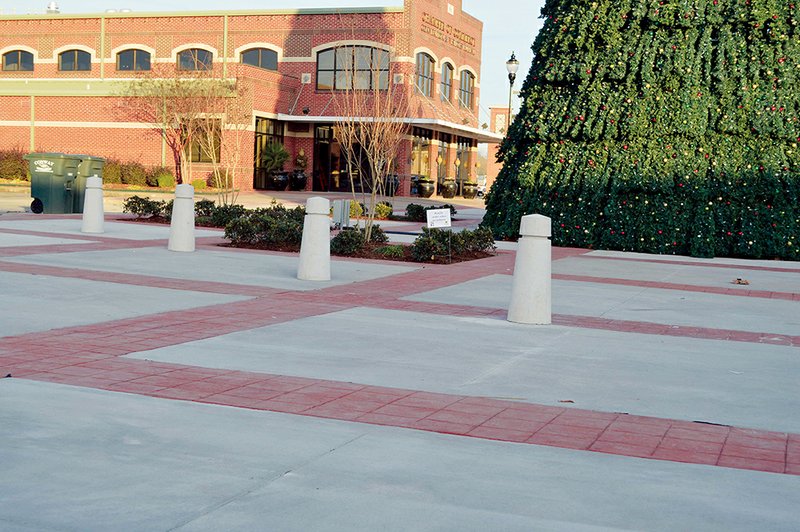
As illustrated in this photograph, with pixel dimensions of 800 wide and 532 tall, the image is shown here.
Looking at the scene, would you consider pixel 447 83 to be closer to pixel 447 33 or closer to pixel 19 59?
pixel 447 33

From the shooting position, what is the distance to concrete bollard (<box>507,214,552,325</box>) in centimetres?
956

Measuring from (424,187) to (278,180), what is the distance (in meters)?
7.36

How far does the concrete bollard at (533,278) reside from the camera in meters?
9.56

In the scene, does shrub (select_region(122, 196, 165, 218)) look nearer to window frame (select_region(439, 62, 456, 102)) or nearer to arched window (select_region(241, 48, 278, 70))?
arched window (select_region(241, 48, 278, 70))

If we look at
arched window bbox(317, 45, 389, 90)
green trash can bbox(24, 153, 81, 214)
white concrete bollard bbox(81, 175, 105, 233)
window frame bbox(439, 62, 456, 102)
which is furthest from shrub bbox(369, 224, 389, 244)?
window frame bbox(439, 62, 456, 102)

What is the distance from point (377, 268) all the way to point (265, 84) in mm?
35104

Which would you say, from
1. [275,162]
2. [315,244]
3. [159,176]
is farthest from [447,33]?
[315,244]

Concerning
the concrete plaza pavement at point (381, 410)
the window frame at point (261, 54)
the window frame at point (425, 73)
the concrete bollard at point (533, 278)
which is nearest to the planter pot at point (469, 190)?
the window frame at point (425, 73)

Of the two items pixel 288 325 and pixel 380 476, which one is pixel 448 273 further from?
pixel 380 476

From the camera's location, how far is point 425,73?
5122cm

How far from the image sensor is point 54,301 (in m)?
9.55

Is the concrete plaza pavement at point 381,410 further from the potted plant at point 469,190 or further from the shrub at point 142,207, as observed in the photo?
the potted plant at point 469,190

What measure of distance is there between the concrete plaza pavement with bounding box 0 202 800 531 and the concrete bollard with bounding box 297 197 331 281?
561 millimetres

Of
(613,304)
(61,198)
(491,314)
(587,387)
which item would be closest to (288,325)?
(491,314)
